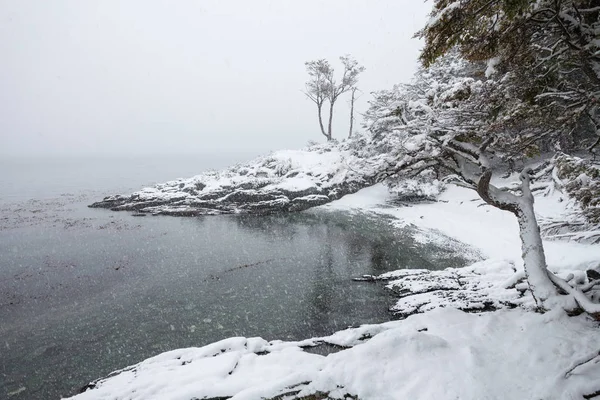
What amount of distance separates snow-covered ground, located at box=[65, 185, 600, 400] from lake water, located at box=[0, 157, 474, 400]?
219cm

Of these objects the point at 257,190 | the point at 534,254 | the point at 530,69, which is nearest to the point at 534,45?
the point at 530,69

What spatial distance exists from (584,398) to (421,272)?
928 centimetres

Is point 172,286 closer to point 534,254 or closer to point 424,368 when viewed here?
point 424,368

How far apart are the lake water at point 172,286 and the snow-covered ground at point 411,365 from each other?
86.1 inches

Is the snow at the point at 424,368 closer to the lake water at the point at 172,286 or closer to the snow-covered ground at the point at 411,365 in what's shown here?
the snow-covered ground at the point at 411,365

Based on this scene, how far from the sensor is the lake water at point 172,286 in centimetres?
974

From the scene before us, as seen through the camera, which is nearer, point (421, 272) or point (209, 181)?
point (421, 272)

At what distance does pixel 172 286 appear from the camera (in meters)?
14.3

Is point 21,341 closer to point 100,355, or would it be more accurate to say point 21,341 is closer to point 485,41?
point 100,355

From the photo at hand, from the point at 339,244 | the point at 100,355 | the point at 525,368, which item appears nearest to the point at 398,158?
the point at 525,368

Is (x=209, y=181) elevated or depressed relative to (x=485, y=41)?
depressed

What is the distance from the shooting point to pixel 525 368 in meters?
5.14

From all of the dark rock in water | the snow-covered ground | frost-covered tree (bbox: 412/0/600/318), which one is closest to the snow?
the snow-covered ground

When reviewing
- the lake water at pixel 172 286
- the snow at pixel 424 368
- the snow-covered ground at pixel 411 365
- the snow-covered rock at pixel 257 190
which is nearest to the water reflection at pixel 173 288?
the lake water at pixel 172 286
